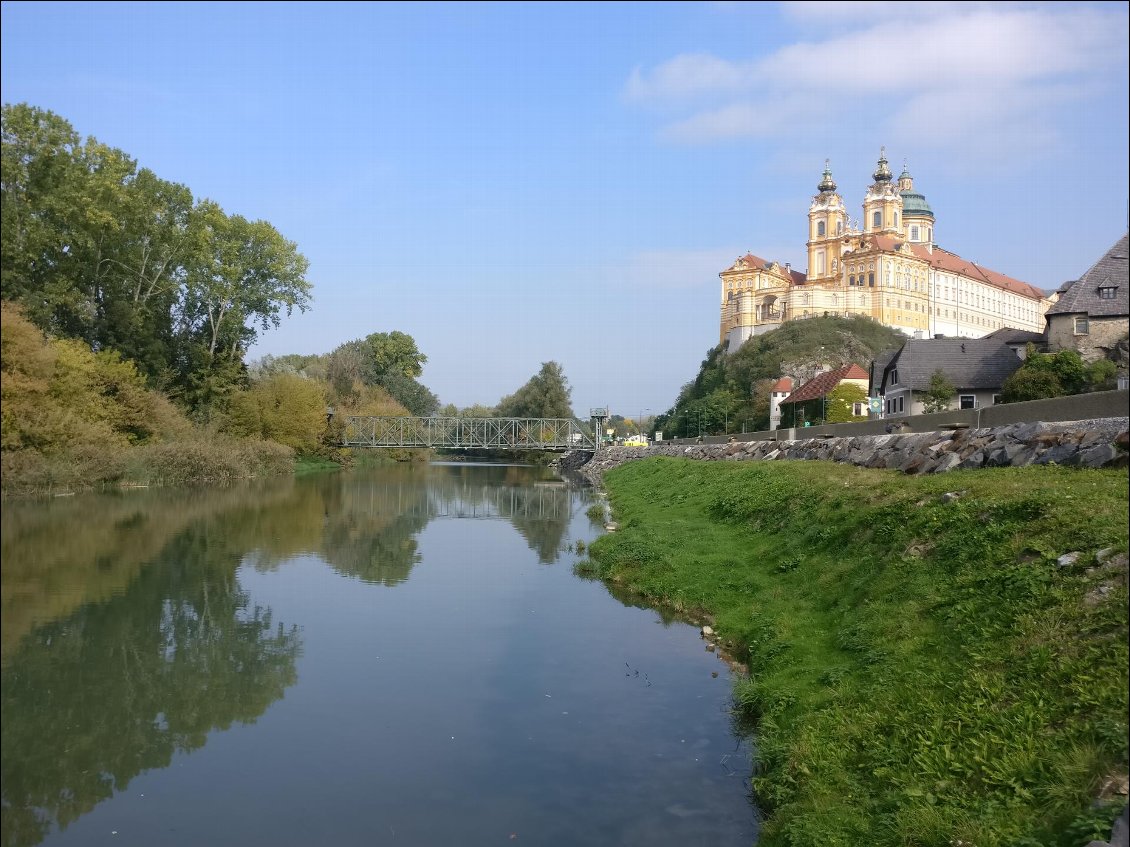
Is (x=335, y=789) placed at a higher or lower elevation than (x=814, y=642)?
lower

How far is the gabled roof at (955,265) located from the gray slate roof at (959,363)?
72.1 meters

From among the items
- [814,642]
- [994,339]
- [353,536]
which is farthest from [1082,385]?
[814,642]

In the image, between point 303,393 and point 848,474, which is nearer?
point 848,474

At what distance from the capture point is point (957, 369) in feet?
162

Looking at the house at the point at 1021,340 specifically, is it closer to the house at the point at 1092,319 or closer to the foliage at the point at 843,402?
the house at the point at 1092,319

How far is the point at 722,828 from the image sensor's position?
26.4 feet

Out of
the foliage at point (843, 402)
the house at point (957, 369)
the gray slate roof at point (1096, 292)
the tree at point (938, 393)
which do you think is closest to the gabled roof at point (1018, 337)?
the house at point (957, 369)

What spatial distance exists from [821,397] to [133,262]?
4658cm

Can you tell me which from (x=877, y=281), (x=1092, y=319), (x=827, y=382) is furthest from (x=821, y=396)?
(x=877, y=281)

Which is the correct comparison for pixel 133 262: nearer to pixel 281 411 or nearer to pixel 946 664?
pixel 281 411

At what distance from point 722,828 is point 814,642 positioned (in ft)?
12.1

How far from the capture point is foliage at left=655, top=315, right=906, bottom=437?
93750 millimetres

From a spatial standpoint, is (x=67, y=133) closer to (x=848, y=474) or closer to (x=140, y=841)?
(x=848, y=474)

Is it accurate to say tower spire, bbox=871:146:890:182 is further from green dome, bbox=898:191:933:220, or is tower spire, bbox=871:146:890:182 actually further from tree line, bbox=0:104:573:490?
tree line, bbox=0:104:573:490
